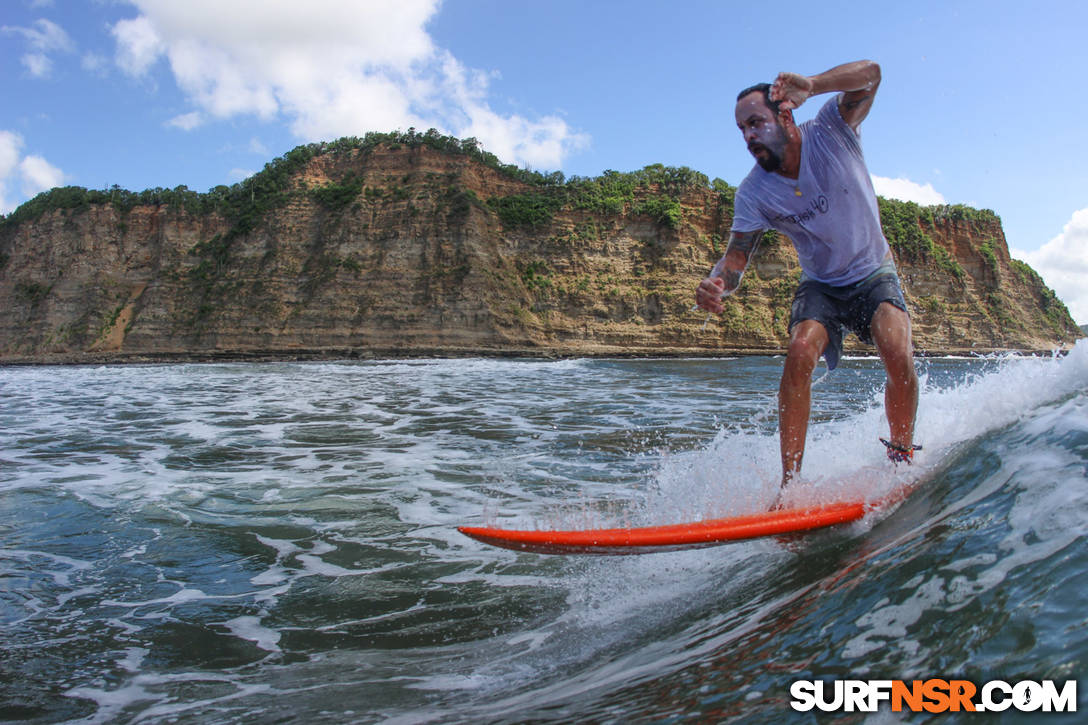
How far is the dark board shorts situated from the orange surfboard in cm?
99

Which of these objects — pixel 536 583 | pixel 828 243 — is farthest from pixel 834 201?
pixel 536 583

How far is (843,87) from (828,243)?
31.2 inches

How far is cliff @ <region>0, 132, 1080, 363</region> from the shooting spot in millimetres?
44312

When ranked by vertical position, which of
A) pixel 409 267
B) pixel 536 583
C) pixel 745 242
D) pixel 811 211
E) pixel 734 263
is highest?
pixel 409 267

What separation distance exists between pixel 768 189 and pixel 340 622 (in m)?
3.16

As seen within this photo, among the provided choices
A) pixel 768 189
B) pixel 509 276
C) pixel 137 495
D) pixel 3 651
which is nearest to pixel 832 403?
pixel 768 189

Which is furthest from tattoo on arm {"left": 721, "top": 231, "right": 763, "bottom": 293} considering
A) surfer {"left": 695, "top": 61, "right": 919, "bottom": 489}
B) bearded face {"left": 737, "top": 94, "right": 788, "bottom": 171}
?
bearded face {"left": 737, "top": 94, "right": 788, "bottom": 171}

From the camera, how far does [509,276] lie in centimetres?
4684

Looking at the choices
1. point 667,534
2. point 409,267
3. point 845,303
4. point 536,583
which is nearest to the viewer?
point 667,534

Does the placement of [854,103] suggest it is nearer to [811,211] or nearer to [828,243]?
[811,211]

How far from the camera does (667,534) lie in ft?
9.71

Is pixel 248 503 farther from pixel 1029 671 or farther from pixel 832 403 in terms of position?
pixel 832 403

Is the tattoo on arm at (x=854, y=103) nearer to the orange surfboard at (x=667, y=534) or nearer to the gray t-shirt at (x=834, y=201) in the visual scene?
the gray t-shirt at (x=834, y=201)

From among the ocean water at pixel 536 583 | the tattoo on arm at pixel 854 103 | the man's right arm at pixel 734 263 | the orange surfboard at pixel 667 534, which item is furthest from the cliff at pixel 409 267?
the orange surfboard at pixel 667 534
